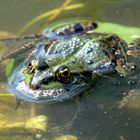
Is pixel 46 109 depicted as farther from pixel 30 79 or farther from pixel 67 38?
pixel 67 38

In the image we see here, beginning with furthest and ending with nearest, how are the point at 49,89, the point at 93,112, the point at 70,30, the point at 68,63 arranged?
the point at 70,30 < the point at 68,63 < the point at 49,89 < the point at 93,112

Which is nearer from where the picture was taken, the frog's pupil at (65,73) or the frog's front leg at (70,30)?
the frog's pupil at (65,73)

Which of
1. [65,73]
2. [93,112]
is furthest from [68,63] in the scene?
[93,112]

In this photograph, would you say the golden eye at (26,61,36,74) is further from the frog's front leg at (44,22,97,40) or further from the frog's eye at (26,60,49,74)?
the frog's front leg at (44,22,97,40)

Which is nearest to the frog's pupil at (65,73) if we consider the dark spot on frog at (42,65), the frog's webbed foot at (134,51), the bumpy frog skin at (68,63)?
the bumpy frog skin at (68,63)

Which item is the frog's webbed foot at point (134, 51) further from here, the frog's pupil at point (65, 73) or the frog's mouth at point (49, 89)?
the frog's pupil at point (65, 73)

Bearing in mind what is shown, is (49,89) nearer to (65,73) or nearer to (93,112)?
(65,73)

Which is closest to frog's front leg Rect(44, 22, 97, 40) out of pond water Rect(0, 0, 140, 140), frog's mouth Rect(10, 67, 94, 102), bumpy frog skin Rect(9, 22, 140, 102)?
bumpy frog skin Rect(9, 22, 140, 102)
